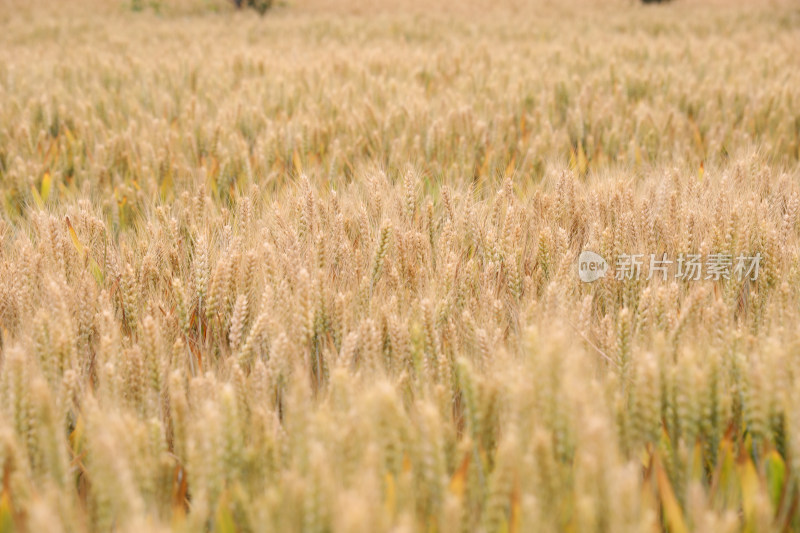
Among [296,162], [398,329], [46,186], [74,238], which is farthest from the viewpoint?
[296,162]

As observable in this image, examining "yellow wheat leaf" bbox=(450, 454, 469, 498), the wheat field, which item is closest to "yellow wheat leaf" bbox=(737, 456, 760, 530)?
the wheat field

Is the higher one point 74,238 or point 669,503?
point 74,238

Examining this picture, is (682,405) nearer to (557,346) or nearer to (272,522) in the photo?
(557,346)

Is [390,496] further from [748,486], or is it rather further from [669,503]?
[748,486]

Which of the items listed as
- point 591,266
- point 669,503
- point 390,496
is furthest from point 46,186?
point 669,503

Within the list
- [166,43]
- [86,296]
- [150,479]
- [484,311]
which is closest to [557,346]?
[484,311]

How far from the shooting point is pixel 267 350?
137 cm

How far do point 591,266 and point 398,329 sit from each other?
2.15 ft

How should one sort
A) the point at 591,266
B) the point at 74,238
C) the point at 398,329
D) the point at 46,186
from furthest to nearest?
the point at 46,186, the point at 74,238, the point at 591,266, the point at 398,329

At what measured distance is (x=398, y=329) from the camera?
1.28m

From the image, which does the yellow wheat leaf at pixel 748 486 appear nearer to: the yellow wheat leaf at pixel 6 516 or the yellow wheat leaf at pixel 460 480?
the yellow wheat leaf at pixel 460 480

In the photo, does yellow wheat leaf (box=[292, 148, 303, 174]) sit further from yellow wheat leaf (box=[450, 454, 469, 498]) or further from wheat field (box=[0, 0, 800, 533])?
yellow wheat leaf (box=[450, 454, 469, 498])

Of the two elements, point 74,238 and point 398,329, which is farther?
point 74,238

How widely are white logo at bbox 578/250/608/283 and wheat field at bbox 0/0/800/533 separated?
3 cm
